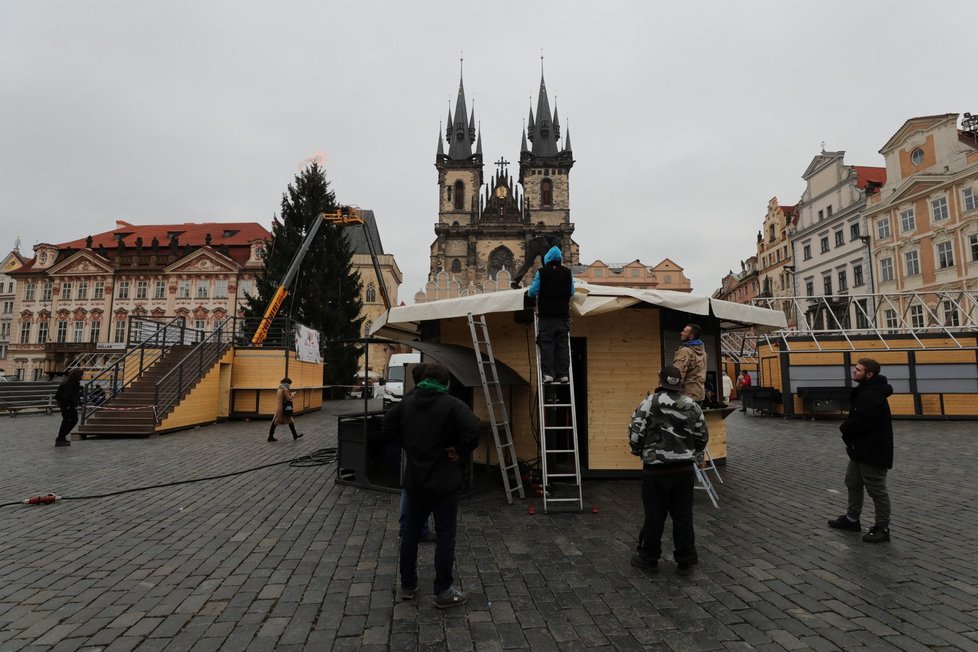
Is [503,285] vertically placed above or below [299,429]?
above

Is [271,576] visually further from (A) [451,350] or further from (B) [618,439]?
(B) [618,439]

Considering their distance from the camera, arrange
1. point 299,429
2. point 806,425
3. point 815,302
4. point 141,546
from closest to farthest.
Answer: point 141,546
point 299,429
point 806,425
point 815,302

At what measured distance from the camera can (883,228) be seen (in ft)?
114

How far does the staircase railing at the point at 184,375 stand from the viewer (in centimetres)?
1398

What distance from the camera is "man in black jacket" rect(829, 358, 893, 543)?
4.93m

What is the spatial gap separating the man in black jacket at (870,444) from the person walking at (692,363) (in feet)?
5.28

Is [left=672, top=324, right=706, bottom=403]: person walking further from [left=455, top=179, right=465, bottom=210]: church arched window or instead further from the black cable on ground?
[left=455, top=179, right=465, bottom=210]: church arched window

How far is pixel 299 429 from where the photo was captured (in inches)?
588

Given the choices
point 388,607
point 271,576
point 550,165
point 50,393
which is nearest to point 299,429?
point 271,576

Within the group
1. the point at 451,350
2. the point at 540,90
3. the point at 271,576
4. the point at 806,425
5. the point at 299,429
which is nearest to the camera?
the point at 271,576

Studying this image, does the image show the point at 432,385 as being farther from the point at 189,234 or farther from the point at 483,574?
the point at 189,234

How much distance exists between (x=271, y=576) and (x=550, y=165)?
7658cm

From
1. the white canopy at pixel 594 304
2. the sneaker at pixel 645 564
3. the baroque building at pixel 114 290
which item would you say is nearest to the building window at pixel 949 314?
the white canopy at pixel 594 304

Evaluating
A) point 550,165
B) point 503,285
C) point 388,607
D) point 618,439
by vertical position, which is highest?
point 550,165
